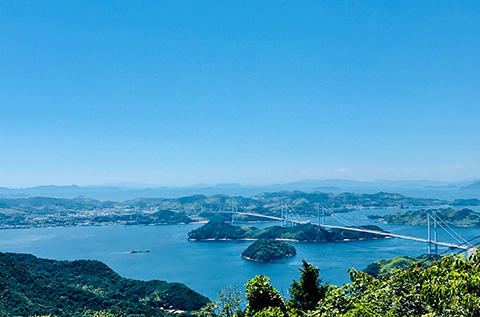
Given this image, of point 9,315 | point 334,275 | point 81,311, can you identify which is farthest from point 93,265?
point 334,275

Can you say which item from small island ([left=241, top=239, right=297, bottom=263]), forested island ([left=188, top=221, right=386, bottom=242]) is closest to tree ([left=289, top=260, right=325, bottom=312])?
small island ([left=241, top=239, right=297, bottom=263])

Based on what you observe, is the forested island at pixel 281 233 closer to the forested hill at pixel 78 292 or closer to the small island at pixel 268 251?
the small island at pixel 268 251

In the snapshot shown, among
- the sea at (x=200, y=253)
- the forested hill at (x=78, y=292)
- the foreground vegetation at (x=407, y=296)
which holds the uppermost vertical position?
the foreground vegetation at (x=407, y=296)

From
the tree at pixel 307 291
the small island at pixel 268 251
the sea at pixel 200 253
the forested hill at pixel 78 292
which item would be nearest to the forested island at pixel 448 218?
the sea at pixel 200 253

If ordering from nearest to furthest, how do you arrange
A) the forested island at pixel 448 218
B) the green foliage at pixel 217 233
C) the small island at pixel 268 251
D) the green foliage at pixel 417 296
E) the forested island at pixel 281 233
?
the green foliage at pixel 417 296, the small island at pixel 268 251, the forested island at pixel 281 233, the forested island at pixel 448 218, the green foliage at pixel 217 233

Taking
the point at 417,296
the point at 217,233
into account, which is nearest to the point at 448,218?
the point at 217,233

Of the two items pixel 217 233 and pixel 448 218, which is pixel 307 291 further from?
pixel 448 218
